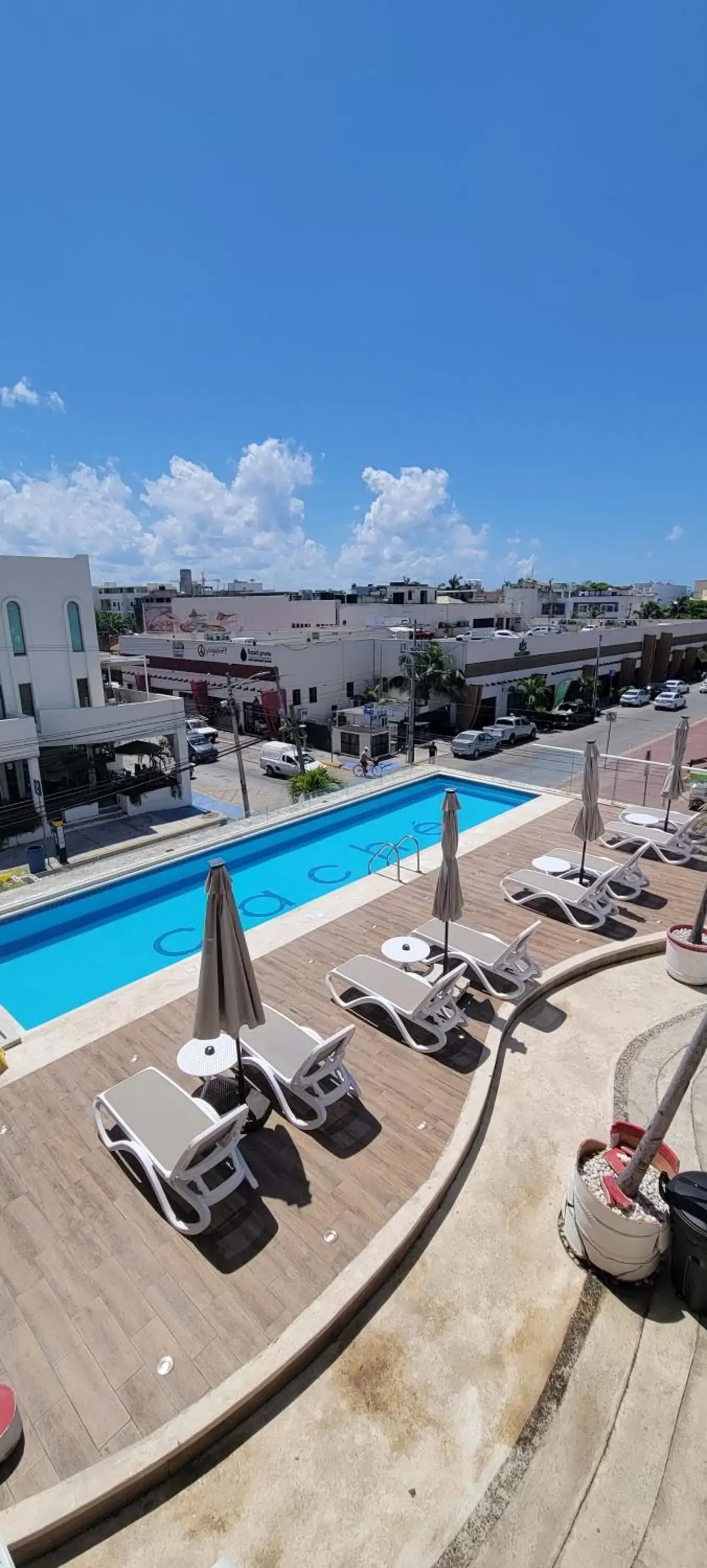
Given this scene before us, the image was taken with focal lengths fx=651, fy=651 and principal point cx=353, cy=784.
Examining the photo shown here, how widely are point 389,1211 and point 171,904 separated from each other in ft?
28.2

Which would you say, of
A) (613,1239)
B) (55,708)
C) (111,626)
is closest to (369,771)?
(55,708)

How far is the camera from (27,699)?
22.8 meters

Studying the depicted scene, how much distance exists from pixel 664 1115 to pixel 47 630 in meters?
23.6

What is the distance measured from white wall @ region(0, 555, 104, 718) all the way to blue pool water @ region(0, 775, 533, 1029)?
12043 mm

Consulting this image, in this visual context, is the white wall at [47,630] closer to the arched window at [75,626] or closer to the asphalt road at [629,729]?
the arched window at [75,626]

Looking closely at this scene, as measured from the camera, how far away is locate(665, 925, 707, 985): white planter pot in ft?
29.1

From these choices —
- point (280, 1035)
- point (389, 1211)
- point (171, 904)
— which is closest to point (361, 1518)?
point (389, 1211)

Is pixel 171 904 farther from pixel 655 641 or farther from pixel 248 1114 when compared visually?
pixel 655 641

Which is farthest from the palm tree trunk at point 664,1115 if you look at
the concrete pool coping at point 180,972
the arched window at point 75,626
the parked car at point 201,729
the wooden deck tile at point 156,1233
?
the parked car at point 201,729

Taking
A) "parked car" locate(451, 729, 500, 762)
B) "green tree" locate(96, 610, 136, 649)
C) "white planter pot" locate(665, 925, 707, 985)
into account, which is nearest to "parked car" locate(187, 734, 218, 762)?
"parked car" locate(451, 729, 500, 762)

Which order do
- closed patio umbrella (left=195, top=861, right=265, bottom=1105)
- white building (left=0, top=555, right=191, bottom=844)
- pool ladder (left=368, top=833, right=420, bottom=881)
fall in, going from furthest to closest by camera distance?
1. white building (left=0, top=555, right=191, bottom=844)
2. pool ladder (left=368, top=833, right=420, bottom=881)
3. closed patio umbrella (left=195, top=861, right=265, bottom=1105)

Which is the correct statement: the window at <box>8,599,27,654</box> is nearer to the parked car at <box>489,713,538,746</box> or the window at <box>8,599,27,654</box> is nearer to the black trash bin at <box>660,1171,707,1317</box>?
the parked car at <box>489,713,538,746</box>

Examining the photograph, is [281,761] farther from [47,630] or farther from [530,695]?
[530,695]

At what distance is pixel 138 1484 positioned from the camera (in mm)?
3896
